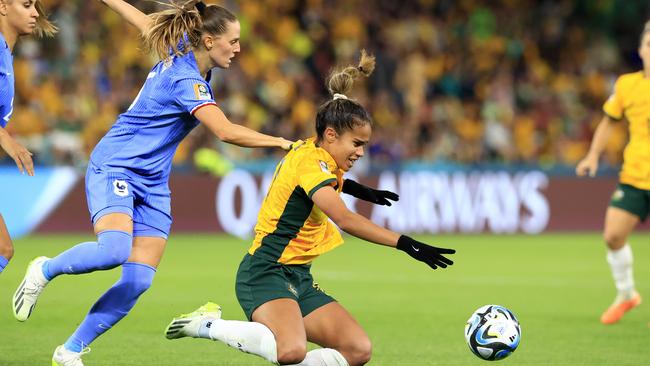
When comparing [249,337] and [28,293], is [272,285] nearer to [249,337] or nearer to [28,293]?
[249,337]

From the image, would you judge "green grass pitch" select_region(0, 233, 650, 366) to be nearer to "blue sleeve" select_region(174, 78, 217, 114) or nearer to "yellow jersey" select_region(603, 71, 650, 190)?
"yellow jersey" select_region(603, 71, 650, 190)

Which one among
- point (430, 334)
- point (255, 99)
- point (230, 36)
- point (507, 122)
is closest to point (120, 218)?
point (230, 36)

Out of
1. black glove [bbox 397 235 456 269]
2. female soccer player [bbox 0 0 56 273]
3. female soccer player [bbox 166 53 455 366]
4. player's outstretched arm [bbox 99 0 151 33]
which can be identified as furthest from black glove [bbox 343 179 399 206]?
female soccer player [bbox 0 0 56 273]

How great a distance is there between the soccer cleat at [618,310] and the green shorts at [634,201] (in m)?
0.69

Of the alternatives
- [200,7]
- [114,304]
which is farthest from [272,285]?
[200,7]

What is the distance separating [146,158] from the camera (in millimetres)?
6113

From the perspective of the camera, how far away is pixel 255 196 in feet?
55.0

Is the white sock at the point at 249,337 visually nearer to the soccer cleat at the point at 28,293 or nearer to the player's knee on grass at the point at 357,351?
the player's knee on grass at the point at 357,351

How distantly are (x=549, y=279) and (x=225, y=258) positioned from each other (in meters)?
4.11

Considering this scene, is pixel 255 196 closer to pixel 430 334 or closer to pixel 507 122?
pixel 507 122

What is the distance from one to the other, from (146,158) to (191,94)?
0.48m

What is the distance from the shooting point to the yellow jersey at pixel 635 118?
8.97 metres

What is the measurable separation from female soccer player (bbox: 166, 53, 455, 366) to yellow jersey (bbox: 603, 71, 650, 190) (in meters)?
3.79

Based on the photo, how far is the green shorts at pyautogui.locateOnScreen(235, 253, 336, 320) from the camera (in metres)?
→ 5.84
